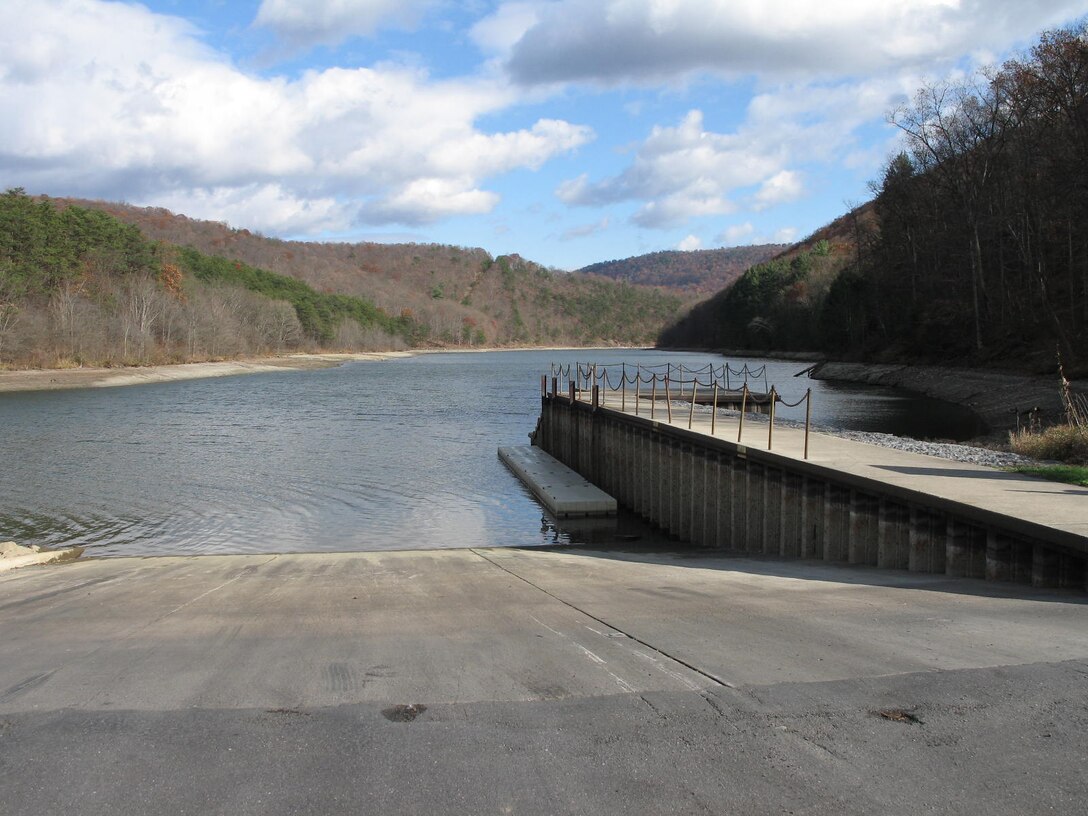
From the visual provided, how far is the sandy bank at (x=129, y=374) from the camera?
62.5m

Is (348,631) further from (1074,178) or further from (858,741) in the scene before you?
(1074,178)

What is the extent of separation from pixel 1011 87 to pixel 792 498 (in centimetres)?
4188

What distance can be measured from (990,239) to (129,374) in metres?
69.0

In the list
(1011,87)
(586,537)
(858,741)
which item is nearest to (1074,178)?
(1011,87)

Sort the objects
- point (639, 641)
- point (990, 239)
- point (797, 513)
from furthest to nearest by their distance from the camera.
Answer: point (990, 239) < point (797, 513) < point (639, 641)

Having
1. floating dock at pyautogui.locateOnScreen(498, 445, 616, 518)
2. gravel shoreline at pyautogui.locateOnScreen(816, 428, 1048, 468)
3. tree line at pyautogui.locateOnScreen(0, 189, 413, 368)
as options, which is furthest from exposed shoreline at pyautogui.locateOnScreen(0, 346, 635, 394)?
gravel shoreline at pyautogui.locateOnScreen(816, 428, 1048, 468)

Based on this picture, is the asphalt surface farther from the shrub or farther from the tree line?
the tree line

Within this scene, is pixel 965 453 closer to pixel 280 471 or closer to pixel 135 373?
pixel 280 471

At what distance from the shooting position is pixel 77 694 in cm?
548

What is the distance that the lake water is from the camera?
58.1ft

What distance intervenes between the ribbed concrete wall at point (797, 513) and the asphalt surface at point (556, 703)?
787 mm

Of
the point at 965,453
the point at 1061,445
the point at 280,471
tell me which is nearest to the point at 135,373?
the point at 280,471

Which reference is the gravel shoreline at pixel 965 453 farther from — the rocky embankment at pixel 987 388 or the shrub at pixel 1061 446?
the rocky embankment at pixel 987 388

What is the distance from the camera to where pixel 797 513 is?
1335cm
